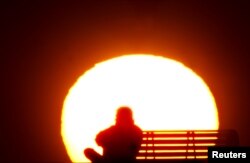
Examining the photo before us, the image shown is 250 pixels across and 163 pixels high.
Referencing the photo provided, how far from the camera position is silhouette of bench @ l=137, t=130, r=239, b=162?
6211 millimetres

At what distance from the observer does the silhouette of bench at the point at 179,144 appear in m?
6.21

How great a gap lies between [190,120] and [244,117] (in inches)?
→ 33.4

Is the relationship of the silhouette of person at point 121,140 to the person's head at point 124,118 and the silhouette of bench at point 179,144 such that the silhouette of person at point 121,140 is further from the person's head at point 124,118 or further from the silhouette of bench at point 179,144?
the silhouette of bench at point 179,144

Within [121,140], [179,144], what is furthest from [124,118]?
[179,144]

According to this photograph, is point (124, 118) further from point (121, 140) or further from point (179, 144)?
point (179, 144)

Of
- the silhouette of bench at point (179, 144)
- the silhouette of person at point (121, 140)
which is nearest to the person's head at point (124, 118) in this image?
the silhouette of person at point (121, 140)

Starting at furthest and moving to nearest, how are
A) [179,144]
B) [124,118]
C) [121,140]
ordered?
[179,144] < [124,118] < [121,140]

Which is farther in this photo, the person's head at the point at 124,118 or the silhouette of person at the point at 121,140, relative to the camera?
the person's head at the point at 124,118

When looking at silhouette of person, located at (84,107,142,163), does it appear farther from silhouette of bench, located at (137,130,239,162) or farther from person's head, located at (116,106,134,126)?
silhouette of bench, located at (137,130,239,162)

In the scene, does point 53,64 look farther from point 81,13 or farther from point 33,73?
point 81,13

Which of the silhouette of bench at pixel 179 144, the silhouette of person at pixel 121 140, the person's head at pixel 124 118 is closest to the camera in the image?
the silhouette of person at pixel 121 140

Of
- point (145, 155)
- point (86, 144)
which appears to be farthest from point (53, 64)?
point (145, 155)

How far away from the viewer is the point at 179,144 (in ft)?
20.5

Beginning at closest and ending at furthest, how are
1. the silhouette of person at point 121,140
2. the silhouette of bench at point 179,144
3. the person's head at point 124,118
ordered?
the silhouette of person at point 121,140 → the person's head at point 124,118 → the silhouette of bench at point 179,144
